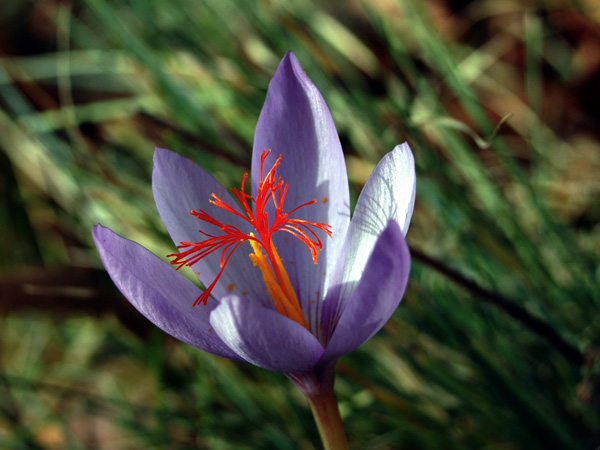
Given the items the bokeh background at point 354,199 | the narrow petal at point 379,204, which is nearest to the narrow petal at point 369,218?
the narrow petal at point 379,204

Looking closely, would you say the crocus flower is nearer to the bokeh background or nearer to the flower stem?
the flower stem

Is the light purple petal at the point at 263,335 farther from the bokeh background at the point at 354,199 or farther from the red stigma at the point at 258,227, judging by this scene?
the bokeh background at the point at 354,199

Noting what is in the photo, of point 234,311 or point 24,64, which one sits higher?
point 234,311

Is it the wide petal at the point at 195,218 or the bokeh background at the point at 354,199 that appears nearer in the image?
the wide petal at the point at 195,218

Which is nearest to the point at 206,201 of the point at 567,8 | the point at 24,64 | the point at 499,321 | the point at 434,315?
the point at 434,315

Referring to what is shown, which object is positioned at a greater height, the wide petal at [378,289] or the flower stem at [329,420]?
the wide petal at [378,289]

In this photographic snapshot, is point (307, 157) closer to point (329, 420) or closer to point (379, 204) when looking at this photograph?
point (379, 204)

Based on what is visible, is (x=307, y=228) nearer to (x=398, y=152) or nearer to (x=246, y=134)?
(x=398, y=152)
